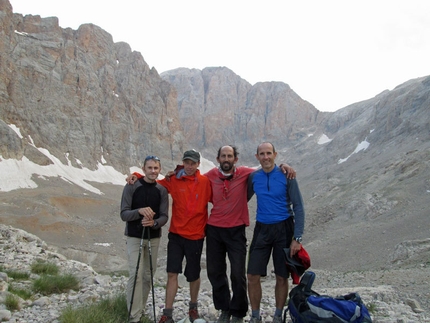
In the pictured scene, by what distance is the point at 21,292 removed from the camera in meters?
7.00

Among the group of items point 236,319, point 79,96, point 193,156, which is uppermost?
point 79,96

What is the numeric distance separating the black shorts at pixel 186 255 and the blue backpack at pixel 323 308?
6.22 ft

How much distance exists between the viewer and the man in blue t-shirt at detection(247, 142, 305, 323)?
18.5 feet

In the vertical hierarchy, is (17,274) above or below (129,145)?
below

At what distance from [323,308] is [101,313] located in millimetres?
3408

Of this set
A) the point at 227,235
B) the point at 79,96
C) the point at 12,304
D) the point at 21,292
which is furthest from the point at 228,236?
the point at 79,96

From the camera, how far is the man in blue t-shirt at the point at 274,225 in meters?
5.62

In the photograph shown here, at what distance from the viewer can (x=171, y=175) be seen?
6.29 meters

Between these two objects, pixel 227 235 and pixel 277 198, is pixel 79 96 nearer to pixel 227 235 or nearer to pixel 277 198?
pixel 227 235

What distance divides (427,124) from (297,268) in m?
77.2

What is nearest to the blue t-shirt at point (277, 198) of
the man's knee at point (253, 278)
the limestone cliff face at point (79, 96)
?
the man's knee at point (253, 278)

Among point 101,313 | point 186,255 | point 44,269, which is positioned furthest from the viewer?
point 44,269

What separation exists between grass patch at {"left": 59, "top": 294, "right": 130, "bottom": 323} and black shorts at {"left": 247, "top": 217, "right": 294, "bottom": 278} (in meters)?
2.33

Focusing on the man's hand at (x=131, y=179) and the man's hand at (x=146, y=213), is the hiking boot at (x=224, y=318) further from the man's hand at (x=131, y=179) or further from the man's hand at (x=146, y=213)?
the man's hand at (x=131, y=179)
